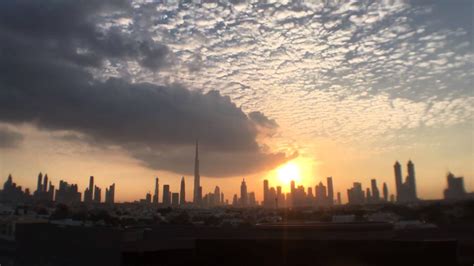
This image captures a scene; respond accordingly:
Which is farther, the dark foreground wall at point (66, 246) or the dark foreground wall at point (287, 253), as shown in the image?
the dark foreground wall at point (66, 246)

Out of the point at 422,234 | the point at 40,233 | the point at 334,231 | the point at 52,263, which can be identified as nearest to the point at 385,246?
the point at 334,231

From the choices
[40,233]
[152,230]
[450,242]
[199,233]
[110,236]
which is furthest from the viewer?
[40,233]

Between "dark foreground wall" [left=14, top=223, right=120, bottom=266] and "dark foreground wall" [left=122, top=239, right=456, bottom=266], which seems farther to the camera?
"dark foreground wall" [left=14, top=223, right=120, bottom=266]

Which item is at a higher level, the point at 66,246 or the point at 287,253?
the point at 287,253

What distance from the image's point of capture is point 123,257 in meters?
22.0

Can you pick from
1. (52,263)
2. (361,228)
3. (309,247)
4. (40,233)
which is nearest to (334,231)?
(361,228)

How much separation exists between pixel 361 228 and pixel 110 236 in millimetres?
22699

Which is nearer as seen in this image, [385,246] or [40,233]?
[385,246]

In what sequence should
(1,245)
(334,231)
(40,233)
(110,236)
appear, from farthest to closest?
(1,245) → (40,233) → (110,236) → (334,231)

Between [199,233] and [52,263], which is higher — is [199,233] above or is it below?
above

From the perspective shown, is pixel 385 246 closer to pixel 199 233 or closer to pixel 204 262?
pixel 204 262

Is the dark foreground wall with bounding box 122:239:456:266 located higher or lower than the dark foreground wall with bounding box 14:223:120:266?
higher

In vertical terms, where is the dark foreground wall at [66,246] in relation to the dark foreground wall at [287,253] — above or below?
below

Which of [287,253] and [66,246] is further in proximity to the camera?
[66,246]
